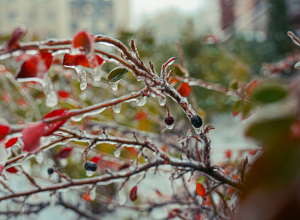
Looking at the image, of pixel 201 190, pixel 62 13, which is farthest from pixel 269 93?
pixel 62 13

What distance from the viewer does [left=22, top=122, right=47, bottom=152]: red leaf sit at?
234mm

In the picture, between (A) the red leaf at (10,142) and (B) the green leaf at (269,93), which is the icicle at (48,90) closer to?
(A) the red leaf at (10,142)

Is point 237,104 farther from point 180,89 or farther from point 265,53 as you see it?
point 265,53

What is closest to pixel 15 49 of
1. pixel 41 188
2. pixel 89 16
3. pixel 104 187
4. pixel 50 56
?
pixel 50 56

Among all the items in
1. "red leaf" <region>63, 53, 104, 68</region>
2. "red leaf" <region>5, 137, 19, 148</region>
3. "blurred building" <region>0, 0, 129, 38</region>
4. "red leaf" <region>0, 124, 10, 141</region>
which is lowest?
"red leaf" <region>5, 137, 19, 148</region>

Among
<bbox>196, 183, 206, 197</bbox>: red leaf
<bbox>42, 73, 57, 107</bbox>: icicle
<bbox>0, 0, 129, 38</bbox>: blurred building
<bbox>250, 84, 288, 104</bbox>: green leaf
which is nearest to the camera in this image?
<bbox>250, 84, 288, 104</bbox>: green leaf

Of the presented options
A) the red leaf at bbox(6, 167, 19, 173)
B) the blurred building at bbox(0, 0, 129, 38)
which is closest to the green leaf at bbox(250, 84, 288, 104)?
the red leaf at bbox(6, 167, 19, 173)

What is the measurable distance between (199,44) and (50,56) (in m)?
4.54

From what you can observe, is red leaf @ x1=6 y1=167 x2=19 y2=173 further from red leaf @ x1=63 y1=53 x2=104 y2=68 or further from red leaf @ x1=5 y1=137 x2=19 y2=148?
red leaf @ x1=63 y1=53 x2=104 y2=68

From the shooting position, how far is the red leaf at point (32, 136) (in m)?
0.23

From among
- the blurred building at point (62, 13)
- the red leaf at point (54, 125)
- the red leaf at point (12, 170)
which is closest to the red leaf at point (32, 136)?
the red leaf at point (54, 125)

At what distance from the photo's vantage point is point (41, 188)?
0.41 metres

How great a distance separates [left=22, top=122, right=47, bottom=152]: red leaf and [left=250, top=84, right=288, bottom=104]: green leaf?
0.66ft

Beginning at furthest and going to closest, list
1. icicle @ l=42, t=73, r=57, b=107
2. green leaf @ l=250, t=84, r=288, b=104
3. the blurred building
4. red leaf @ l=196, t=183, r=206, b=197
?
1. the blurred building
2. red leaf @ l=196, t=183, r=206, b=197
3. icicle @ l=42, t=73, r=57, b=107
4. green leaf @ l=250, t=84, r=288, b=104
